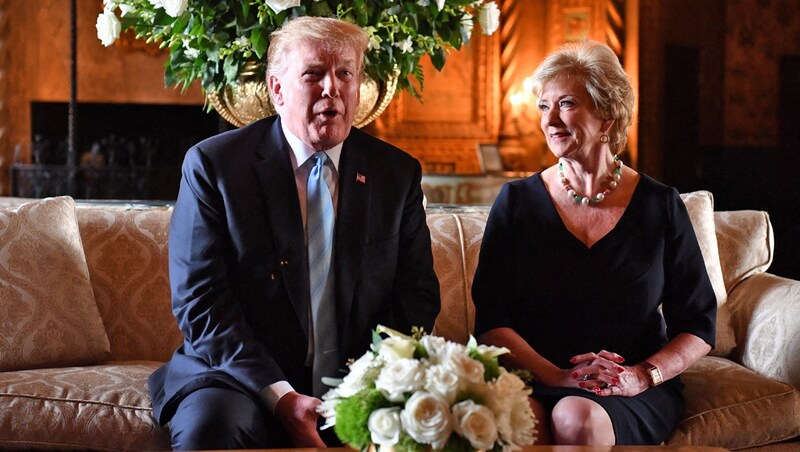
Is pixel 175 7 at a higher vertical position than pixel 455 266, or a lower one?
higher

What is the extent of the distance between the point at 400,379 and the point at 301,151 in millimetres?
1066

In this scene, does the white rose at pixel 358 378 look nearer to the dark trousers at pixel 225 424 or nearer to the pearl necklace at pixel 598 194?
the dark trousers at pixel 225 424

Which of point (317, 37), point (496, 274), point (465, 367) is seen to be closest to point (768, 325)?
point (496, 274)

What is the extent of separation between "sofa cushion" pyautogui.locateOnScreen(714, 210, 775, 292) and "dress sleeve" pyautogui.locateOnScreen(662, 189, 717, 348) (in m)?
0.67

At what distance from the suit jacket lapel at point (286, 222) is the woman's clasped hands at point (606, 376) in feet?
2.18

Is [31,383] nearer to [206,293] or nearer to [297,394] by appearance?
[206,293]

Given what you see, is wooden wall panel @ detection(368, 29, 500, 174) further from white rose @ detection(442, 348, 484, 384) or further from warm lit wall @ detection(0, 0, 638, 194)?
white rose @ detection(442, 348, 484, 384)

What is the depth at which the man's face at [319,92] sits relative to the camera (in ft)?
7.41

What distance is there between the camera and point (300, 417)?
2.07 meters

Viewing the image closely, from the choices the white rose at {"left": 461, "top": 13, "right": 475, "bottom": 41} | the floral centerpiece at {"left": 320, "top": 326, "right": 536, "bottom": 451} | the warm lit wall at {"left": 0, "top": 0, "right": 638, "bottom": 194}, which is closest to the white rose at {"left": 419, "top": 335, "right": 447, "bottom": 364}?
the floral centerpiece at {"left": 320, "top": 326, "right": 536, "bottom": 451}

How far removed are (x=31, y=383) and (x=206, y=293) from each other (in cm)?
58

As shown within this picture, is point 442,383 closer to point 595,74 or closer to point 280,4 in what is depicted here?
point 595,74

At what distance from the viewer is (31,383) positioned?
243 centimetres

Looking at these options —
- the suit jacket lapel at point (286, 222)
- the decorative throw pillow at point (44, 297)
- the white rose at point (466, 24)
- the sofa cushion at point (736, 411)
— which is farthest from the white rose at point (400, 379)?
the white rose at point (466, 24)
